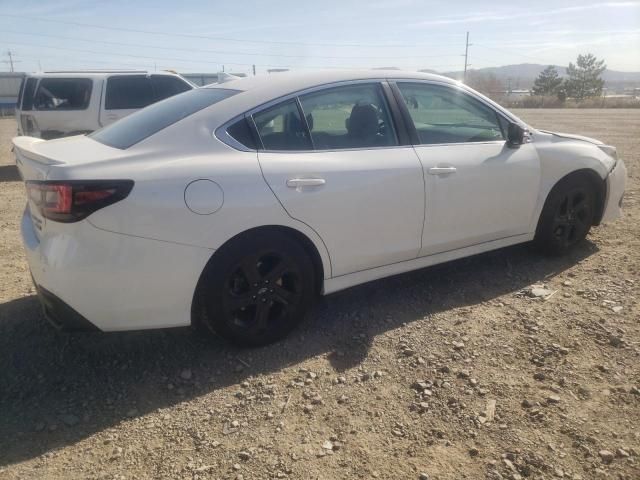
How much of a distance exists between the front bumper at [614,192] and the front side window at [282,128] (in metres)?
2.94

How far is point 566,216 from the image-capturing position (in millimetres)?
4297

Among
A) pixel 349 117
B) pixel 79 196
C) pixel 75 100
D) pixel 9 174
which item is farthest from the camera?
pixel 9 174

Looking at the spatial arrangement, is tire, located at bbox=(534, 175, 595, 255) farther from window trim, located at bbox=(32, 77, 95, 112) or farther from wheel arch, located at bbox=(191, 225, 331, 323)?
window trim, located at bbox=(32, 77, 95, 112)

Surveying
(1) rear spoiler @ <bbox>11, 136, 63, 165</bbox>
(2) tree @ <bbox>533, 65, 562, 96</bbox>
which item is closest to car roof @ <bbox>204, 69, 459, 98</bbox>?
(1) rear spoiler @ <bbox>11, 136, 63, 165</bbox>

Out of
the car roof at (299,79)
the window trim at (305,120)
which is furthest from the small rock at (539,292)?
the car roof at (299,79)

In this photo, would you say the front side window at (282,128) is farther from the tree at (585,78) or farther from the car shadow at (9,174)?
the tree at (585,78)

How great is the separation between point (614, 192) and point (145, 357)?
4.09 meters

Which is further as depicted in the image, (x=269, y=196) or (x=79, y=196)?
(x=269, y=196)

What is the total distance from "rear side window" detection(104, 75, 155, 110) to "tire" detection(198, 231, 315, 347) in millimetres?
7392

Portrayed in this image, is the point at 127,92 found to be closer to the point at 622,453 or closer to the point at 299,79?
the point at 299,79

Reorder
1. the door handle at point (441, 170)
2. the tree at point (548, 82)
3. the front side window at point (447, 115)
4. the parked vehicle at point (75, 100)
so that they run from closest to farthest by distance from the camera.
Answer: the door handle at point (441, 170)
the front side window at point (447, 115)
the parked vehicle at point (75, 100)
the tree at point (548, 82)

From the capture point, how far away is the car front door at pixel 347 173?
9.69ft

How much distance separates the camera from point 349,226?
3.13 m

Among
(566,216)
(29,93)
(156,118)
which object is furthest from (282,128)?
(29,93)
